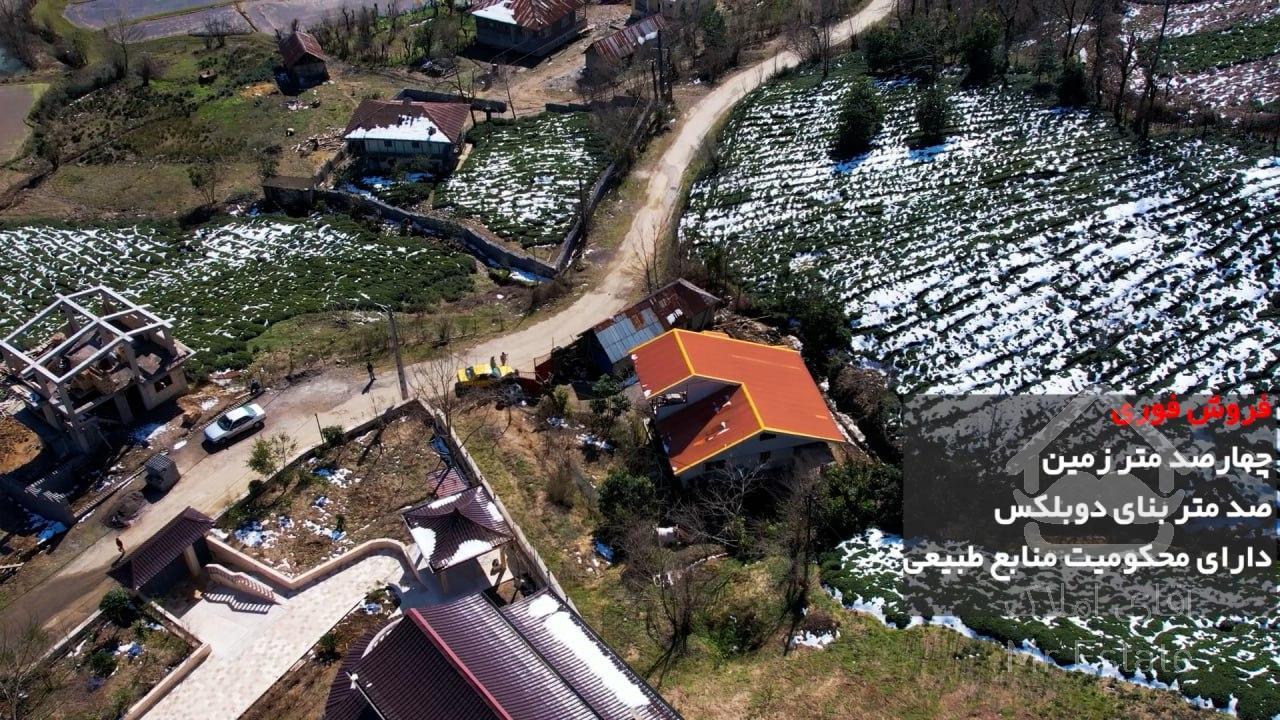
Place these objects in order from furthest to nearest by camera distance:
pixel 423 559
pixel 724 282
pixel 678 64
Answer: pixel 678 64 → pixel 724 282 → pixel 423 559

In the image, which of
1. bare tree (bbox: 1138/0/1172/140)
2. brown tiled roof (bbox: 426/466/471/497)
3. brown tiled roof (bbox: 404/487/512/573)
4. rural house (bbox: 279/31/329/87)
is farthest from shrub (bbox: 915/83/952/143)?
rural house (bbox: 279/31/329/87)

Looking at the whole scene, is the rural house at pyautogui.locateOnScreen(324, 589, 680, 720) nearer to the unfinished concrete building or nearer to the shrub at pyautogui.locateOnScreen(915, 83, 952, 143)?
the unfinished concrete building

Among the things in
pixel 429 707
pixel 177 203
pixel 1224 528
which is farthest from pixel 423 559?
pixel 177 203

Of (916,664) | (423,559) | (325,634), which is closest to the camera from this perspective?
(916,664)

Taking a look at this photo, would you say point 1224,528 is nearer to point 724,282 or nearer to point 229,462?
point 724,282

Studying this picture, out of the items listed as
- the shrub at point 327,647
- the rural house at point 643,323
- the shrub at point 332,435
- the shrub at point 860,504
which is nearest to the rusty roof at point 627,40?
the rural house at point 643,323

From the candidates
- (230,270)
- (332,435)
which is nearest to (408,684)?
(332,435)
